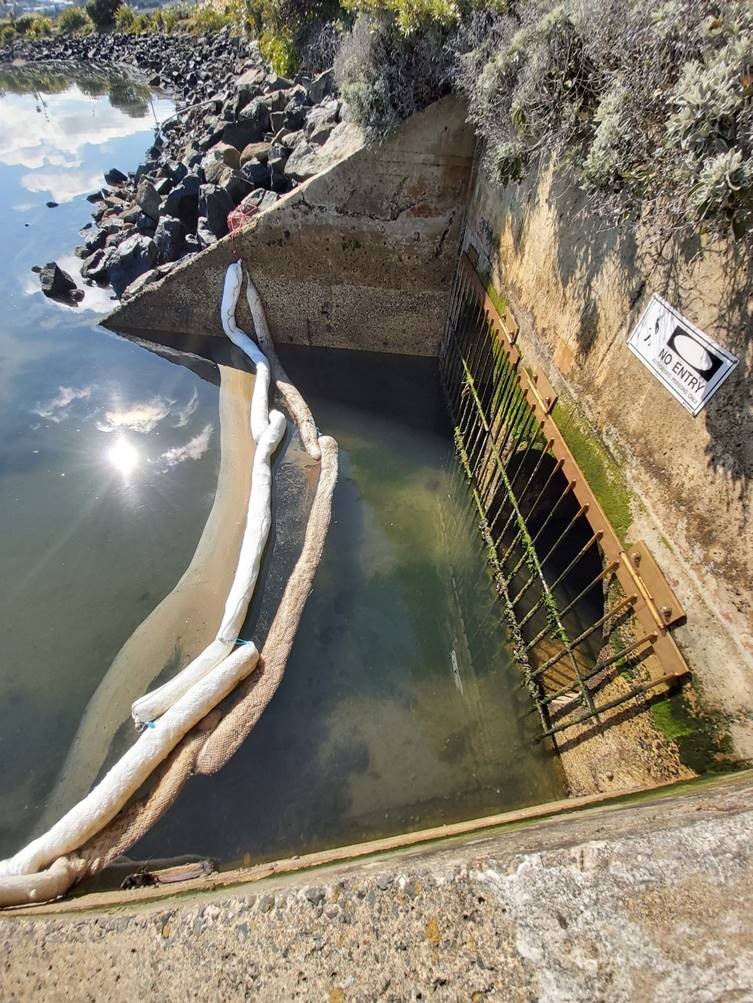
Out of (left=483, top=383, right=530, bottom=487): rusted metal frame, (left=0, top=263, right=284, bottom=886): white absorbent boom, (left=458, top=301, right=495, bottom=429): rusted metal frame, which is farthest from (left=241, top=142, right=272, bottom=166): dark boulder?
(left=483, top=383, right=530, bottom=487): rusted metal frame

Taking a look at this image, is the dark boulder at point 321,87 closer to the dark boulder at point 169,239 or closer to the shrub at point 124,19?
the dark boulder at point 169,239

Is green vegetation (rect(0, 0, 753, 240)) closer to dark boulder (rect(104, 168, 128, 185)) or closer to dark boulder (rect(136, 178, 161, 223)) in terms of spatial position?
dark boulder (rect(136, 178, 161, 223))

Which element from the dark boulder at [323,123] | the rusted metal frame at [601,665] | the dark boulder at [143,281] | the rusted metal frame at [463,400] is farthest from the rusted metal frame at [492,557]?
the dark boulder at [143,281]

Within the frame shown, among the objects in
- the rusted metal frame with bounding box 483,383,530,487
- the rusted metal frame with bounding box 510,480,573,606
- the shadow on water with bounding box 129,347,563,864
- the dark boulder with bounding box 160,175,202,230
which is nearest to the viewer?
the shadow on water with bounding box 129,347,563,864

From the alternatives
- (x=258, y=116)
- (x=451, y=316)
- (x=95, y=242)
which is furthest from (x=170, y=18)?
(x=451, y=316)

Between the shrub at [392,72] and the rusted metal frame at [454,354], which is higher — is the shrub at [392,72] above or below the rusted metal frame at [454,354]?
above

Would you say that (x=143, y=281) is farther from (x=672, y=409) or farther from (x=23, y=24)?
(x=23, y=24)
